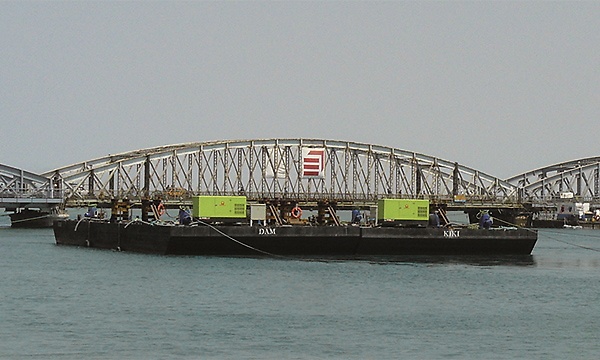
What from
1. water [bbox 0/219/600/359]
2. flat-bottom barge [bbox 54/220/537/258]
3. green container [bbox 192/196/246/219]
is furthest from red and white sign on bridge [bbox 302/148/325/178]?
water [bbox 0/219/600/359]

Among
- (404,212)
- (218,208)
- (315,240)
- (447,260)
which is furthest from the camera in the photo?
(404,212)

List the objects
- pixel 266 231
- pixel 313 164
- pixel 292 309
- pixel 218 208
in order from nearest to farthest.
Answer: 1. pixel 292 309
2. pixel 266 231
3. pixel 218 208
4. pixel 313 164

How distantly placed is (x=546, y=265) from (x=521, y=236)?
5.99 m

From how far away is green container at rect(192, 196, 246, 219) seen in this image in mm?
104875

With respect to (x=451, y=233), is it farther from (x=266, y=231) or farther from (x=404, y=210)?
(x=266, y=231)

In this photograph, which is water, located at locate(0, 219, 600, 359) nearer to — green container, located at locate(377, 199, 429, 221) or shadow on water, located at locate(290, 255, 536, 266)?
shadow on water, located at locate(290, 255, 536, 266)

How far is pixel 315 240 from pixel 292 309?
3642 centimetres

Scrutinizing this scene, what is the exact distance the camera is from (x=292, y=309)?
225 ft

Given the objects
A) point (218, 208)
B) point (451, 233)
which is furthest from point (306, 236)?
point (451, 233)

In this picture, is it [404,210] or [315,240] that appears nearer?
[315,240]

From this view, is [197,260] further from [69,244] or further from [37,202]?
[37,202]

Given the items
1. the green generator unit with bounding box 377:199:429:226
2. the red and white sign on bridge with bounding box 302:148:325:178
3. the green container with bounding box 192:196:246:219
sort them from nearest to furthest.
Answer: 1. the green container with bounding box 192:196:246:219
2. the green generator unit with bounding box 377:199:429:226
3. the red and white sign on bridge with bounding box 302:148:325:178

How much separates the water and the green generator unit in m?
8.34

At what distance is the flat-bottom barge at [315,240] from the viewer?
102250mm
